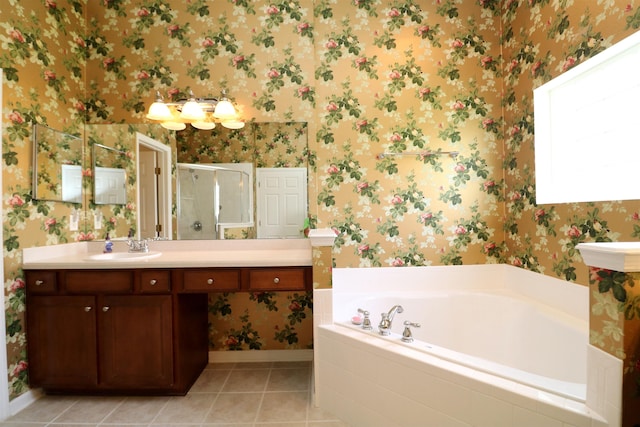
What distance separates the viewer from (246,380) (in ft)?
7.27

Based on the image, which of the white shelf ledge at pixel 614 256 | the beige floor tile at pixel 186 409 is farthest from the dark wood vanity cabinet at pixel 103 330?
the white shelf ledge at pixel 614 256

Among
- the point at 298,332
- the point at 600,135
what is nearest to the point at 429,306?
the point at 298,332

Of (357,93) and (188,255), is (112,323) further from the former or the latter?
(357,93)

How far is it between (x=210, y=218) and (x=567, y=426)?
7.22ft

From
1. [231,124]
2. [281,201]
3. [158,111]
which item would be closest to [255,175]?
[281,201]

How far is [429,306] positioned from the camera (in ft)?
7.30

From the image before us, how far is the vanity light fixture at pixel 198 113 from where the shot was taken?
2369mm

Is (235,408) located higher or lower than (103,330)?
lower

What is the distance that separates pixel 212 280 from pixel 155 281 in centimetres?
33

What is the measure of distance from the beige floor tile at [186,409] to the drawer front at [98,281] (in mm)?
706

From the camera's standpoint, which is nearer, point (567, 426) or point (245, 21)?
point (567, 426)

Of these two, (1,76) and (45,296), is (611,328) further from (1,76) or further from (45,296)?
(1,76)

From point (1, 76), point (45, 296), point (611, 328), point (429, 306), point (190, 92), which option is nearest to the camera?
point (611, 328)

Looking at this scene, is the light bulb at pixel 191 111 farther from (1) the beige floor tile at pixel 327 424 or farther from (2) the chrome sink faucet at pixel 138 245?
→ (1) the beige floor tile at pixel 327 424
